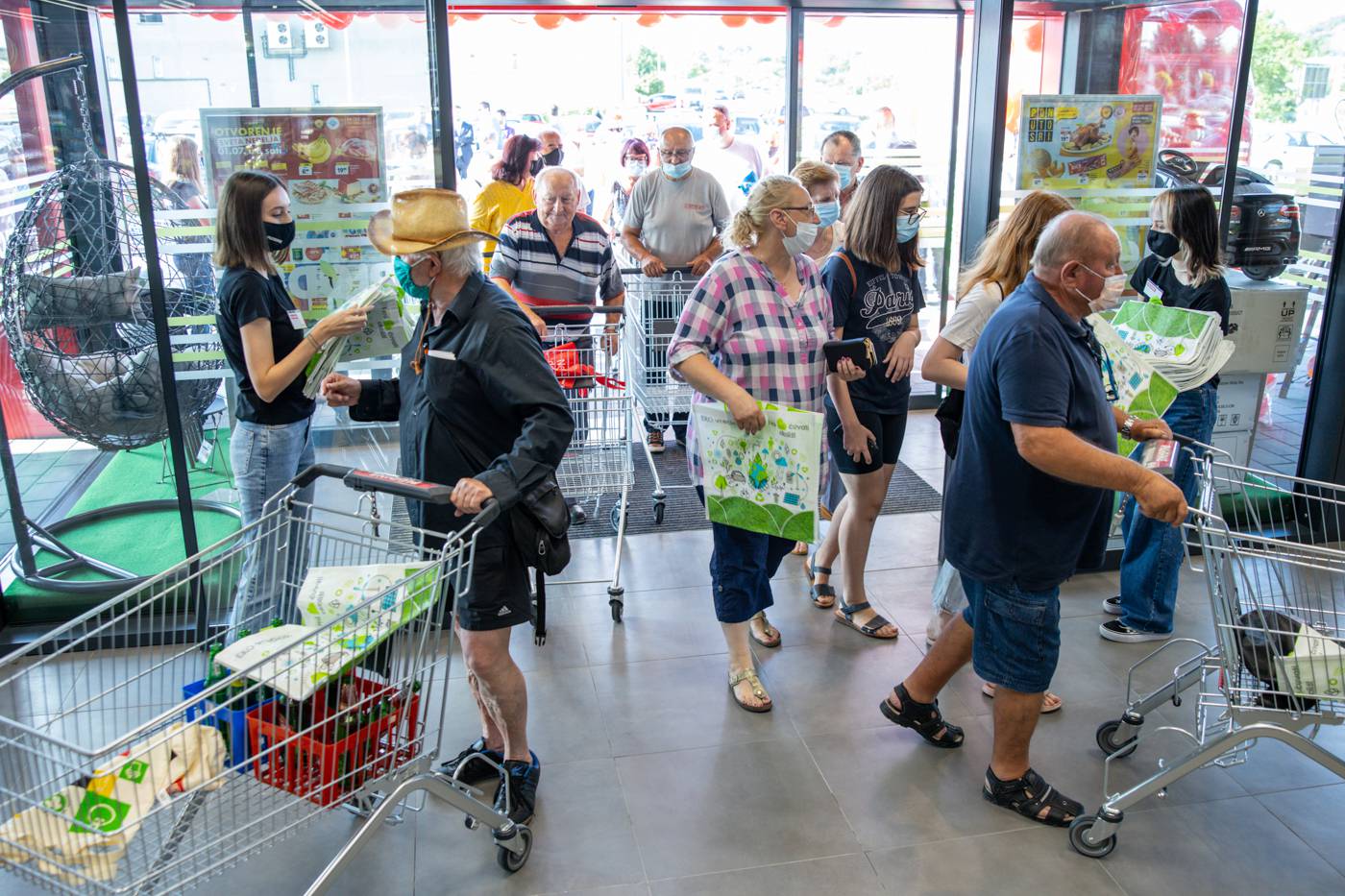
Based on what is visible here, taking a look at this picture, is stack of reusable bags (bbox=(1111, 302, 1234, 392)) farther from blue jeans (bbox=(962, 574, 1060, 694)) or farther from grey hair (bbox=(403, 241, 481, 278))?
grey hair (bbox=(403, 241, 481, 278))

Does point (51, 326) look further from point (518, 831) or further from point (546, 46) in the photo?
point (546, 46)

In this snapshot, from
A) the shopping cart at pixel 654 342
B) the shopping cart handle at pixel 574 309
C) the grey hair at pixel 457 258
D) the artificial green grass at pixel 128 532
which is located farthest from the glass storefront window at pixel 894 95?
the grey hair at pixel 457 258

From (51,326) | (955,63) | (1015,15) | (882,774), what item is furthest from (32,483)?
(955,63)

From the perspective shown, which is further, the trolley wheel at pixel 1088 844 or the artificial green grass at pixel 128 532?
the artificial green grass at pixel 128 532

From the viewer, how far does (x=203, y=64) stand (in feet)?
13.7

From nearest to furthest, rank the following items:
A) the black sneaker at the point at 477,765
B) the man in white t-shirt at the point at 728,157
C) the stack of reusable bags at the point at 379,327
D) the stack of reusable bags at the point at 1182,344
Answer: the black sneaker at the point at 477,765
the stack of reusable bags at the point at 379,327
the stack of reusable bags at the point at 1182,344
the man in white t-shirt at the point at 728,157

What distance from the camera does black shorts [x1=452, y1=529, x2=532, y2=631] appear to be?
287cm

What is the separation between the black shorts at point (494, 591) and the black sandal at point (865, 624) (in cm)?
179

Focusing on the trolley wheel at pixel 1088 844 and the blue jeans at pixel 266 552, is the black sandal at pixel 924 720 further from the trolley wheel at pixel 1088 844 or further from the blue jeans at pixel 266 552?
the blue jeans at pixel 266 552

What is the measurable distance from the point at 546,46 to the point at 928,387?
12.9 feet

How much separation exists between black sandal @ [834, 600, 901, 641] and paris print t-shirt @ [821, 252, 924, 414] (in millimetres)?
818

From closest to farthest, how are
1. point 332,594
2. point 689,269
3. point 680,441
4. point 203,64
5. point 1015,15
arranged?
point 332,594 < point 203,64 < point 1015,15 < point 689,269 < point 680,441

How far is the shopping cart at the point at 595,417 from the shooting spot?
439 cm

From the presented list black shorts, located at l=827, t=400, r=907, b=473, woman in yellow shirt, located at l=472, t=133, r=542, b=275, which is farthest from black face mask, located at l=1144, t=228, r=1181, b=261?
woman in yellow shirt, located at l=472, t=133, r=542, b=275
